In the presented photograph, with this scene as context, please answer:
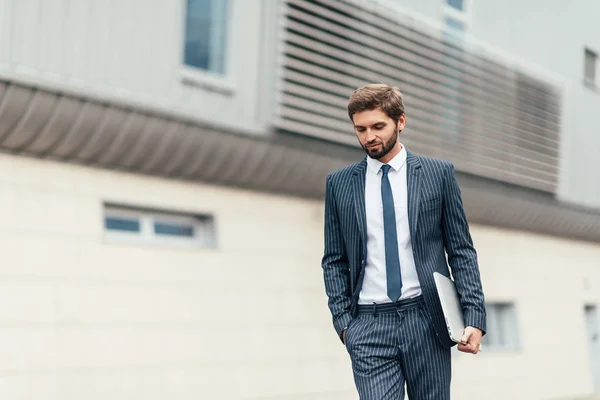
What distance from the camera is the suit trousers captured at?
134 inches

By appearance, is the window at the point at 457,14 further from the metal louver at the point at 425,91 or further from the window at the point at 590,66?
the window at the point at 590,66

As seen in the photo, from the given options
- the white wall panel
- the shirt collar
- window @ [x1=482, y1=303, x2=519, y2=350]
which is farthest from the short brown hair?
window @ [x1=482, y1=303, x2=519, y2=350]

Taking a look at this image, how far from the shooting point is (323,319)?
10312mm

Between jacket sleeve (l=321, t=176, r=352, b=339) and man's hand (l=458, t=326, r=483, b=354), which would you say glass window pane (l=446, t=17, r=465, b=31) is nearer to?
jacket sleeve (l=321, t=176, r=352, b=339)

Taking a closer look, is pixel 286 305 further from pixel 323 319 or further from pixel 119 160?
pixel 119 160

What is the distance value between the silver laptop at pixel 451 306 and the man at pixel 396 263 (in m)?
0.03

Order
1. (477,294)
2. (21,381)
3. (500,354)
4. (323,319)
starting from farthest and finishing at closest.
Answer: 1. (500,354)
2. (323,319)
3. (21,381)
4. (477,294)

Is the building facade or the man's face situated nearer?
the man's face

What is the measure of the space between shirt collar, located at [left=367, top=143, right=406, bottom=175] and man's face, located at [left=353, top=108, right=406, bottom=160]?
0.11 metres

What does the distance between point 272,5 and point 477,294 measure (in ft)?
22.0

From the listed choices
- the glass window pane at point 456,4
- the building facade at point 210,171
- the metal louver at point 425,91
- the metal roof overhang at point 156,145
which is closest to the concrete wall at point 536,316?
the building facade at point 210,171

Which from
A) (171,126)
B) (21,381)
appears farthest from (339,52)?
(21,381)

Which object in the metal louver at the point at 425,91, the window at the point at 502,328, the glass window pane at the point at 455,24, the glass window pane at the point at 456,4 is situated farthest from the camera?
the window at the point at 502,328

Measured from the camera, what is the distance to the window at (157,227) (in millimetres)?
8453
